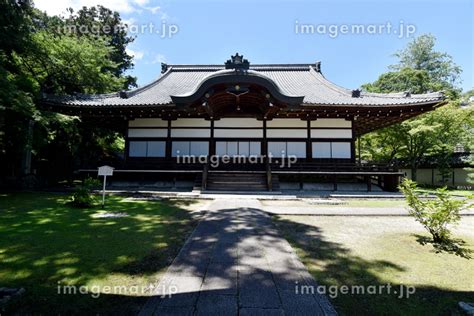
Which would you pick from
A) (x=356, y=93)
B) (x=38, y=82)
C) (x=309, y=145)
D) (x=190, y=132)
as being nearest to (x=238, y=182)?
(x=190, y=132)

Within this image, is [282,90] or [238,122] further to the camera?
[238,122]

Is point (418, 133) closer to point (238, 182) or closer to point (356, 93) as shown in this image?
point (356, 93)

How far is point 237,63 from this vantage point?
1173 centimetres

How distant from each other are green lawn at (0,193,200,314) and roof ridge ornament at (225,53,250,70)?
26.4 feet

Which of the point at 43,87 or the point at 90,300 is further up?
the point at 43,87

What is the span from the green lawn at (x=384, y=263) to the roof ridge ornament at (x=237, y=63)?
849cm

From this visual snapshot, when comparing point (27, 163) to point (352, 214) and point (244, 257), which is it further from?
point (352, 214)

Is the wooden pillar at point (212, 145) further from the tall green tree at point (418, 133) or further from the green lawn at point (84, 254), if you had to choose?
the tall green tree at point (418, 133)

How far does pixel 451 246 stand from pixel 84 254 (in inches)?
237

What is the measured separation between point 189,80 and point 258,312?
1849 cm

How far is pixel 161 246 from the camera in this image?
13.1ft

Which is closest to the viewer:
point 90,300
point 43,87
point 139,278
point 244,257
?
point 90,300

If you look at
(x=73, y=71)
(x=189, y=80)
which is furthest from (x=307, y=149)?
(x=73, y=71)

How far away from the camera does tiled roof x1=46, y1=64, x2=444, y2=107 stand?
12.3 m
